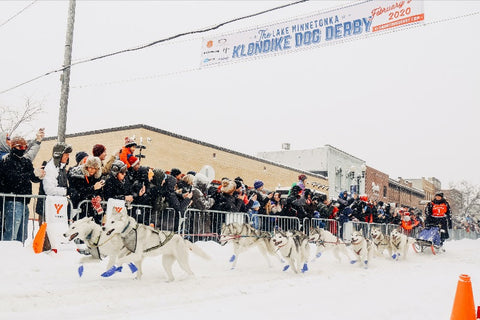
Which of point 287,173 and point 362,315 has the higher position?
point 287,173

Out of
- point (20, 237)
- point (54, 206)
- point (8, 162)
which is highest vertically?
point (8, 162)

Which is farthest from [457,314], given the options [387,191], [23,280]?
[387,191]

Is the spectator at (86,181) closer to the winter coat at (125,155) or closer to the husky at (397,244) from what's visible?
the winter coat at (125,155)

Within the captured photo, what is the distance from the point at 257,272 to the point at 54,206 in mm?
4107

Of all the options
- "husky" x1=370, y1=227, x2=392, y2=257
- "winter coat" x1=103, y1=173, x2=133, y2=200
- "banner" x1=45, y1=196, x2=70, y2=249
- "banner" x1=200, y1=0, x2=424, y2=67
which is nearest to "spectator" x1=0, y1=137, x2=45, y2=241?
"banner" x1=45, y1=196, x2=70, y2=249

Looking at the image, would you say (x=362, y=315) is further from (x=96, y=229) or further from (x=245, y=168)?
(x=245, y=168)

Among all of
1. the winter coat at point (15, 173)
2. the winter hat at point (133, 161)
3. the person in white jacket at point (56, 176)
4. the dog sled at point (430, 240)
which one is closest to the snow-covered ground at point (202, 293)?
the person in white jacket at point (56, 176)

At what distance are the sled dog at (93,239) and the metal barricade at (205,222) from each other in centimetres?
296

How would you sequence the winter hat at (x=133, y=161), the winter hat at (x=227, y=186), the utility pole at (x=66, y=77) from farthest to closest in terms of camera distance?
the utility pole at (x=66, y=77) < the winter hat at (x=227, y=186) < the winter hat at (x=133, y=161)

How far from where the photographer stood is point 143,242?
21.1 ft

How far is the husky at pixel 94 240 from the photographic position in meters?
5.87

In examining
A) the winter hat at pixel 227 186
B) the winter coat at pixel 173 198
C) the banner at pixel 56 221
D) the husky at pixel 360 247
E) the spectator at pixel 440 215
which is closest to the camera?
the banner at pixel 56 221

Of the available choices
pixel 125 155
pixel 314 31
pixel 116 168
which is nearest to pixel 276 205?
pixel 314 31

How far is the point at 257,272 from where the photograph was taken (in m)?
8.53
